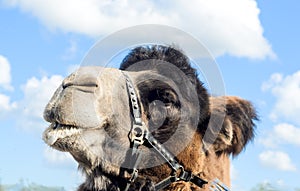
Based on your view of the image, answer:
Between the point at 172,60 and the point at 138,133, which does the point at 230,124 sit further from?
the point at 138,133

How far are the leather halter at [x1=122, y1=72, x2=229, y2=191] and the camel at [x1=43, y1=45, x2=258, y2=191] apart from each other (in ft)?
0.03

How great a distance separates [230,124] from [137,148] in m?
1.20

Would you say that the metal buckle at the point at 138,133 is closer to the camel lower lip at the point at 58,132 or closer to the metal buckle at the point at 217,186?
the camel lower lip at the point at 58,132

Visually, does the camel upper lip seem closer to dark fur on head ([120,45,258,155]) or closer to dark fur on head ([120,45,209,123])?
dark fur on head ([120,45,258,155])

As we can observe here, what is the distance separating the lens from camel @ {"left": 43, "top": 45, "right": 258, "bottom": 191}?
6586 millimetres

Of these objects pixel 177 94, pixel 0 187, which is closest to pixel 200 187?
pixel 177 94

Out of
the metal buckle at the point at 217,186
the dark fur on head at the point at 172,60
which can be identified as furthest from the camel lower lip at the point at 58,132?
the metal buckle at the point at 217,186

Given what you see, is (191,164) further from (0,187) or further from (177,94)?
(0,187)

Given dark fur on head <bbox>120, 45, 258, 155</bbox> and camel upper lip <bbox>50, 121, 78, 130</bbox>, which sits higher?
dark fur on head <bbox>120, 45, 258, 155</bbox>

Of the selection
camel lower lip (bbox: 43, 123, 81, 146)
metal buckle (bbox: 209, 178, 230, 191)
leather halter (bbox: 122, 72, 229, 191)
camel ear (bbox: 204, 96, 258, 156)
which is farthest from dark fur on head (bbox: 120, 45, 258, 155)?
camel lower lip (bbox: 43, 123, 81, 146)

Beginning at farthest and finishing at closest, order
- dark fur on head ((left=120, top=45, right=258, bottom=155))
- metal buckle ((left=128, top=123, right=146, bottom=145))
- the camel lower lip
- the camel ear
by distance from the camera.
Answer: the camel ear → dark fur on head ((left=120, top=45, right=258, bottom=155)) → metal buckle ((left=128, top=123, right=146, bottom=145)) → the camel lower lip

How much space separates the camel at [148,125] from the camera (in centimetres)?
659

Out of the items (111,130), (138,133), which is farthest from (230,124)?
(111,130)

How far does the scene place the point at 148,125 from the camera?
7.19 m
